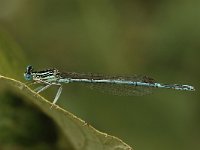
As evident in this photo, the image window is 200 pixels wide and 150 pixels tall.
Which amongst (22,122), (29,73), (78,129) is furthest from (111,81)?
(78,129)

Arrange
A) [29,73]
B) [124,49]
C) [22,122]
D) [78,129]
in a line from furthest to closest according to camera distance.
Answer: [124,49] < [29,73] < [22,122] < [78,129]

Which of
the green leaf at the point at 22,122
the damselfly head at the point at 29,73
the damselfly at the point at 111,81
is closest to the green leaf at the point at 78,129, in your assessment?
the green leaf at the point at 22,122

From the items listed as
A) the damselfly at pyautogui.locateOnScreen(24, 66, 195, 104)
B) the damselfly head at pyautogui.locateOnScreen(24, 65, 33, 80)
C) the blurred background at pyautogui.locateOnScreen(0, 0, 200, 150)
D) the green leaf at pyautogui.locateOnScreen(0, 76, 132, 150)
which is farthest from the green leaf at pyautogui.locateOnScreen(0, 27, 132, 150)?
the blurred background at pyautogui.locateOnScreen(0, 0, 200, 150)

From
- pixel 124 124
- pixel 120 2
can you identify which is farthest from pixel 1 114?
pixel 120 2

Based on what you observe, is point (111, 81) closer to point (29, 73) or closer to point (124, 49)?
point (124, 49)

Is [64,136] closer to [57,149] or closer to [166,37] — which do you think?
[57,149]

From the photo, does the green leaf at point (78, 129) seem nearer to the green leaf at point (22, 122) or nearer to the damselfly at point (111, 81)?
the green leaf at point (22, 122)

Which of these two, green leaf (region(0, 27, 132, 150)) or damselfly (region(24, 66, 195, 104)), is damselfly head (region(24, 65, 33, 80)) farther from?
green leaf (region(0, 27, 132, 150))

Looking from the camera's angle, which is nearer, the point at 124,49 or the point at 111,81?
the point at 111,81

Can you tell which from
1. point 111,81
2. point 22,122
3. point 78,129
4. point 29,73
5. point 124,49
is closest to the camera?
point 78,129
